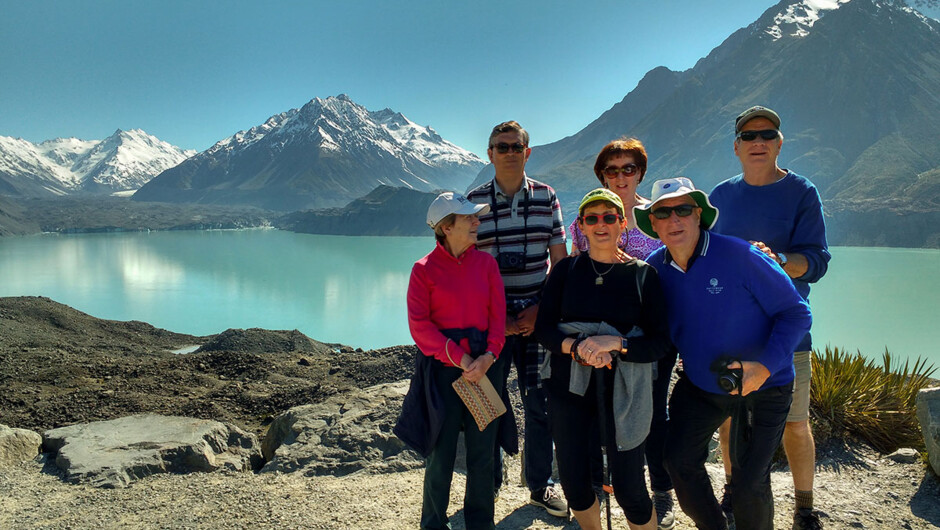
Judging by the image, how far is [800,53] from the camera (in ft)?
382

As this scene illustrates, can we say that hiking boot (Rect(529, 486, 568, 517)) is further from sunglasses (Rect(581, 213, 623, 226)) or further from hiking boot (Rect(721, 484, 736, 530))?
sunglasses (Rect(581, 213, 623, 226))

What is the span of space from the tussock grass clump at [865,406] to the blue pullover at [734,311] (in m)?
2.57

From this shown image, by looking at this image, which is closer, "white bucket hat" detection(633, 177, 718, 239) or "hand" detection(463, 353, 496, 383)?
"white bucket hat" detection(633, 177, 718, 239)

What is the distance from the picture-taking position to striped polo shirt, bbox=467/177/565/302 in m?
2.99

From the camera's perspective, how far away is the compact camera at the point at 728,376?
1.98 meters

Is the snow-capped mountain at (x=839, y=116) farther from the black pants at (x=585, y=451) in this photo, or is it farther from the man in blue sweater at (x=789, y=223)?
the black pants at (x=585, y=451)

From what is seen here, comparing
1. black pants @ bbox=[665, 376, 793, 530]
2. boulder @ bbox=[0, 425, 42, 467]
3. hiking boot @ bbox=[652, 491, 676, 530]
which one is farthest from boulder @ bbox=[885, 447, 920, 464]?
boulder @ bbox=[0, 425, 42, 467]

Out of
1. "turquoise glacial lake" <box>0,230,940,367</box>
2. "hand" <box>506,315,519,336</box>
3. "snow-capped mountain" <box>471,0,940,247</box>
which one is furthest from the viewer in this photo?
"snow-capped mountain" <box>471,0,940,247</box>

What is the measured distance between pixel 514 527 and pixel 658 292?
155 centimetres

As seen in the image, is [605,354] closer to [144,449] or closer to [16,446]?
[144,449]

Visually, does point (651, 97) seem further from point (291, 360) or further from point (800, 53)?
point (291, 360)

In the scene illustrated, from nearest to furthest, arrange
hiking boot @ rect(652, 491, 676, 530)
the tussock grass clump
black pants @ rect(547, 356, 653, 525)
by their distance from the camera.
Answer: black pants @ rect(547, 356, 653, 525)
hiking boot @ rect(652, 491, 676, 530)
the tussock grass clump

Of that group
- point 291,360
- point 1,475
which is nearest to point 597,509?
point 1,475

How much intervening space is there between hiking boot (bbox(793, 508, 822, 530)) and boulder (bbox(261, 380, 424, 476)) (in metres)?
2.43
